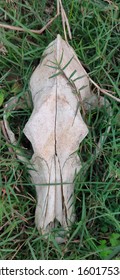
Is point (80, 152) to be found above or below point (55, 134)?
below

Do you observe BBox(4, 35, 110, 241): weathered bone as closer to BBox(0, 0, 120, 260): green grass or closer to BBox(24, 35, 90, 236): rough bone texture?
BBox(24, 35, 90, 236): rough bone texture

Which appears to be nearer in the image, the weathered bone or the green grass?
the weathered bone

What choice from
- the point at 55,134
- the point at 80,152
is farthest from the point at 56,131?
the point at 80,152

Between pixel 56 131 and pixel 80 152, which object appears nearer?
pixel 56 131

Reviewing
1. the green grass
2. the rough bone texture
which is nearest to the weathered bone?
the rough bone texture

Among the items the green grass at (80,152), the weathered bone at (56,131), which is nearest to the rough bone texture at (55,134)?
the weathered bone at (56,131)

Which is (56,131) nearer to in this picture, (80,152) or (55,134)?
(55,134)
